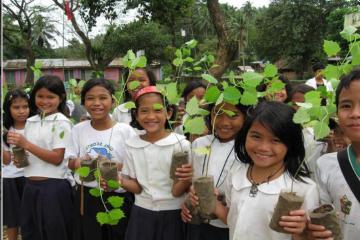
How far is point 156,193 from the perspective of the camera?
2.54 meters

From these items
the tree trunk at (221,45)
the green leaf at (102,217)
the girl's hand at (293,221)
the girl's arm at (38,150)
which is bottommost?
the green leaf at (102,217)

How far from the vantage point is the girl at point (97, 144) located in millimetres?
2969

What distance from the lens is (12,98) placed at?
3590 millimetres

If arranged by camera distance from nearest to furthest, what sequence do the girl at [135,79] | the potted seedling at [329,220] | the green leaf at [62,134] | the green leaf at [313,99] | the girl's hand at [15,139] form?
the potted seedling at [329,220] → the green leaf at [313,99] → the girl's hand at [15,139] → the green leaf at [62,134] → the girl at [135,79]

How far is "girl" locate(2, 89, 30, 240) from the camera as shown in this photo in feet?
11.8

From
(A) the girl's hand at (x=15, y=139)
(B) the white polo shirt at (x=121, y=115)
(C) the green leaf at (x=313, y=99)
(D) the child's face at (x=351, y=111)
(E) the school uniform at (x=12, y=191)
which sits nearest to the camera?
(D) the child's face at (x=351, y=111)

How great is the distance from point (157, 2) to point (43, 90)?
917 cm

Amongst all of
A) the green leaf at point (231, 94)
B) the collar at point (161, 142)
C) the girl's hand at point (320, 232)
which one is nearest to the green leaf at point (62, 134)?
the collar at point (161, 142)

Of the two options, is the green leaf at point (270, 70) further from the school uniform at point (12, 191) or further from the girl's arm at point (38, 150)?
the school uniform at point (12, 191)

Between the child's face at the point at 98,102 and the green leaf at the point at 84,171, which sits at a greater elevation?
the child's face at the point at 98,102

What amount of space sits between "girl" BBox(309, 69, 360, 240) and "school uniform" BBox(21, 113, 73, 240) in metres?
2.02

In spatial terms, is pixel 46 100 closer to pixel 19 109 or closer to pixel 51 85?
pixel 51 85

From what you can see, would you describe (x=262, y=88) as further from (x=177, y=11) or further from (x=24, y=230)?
(x=177, y=11)

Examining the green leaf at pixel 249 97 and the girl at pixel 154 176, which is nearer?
the green leaf at pixel 249 97
